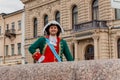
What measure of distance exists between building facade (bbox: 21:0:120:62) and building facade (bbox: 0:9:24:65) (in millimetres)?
6443

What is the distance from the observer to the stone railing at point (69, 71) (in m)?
3.54

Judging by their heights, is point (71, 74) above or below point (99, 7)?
below

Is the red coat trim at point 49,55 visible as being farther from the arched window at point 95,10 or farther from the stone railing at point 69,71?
the arched window at point 95,10

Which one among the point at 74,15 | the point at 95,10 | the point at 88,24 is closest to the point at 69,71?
the point at 88,24

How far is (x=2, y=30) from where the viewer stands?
5294 centimetres

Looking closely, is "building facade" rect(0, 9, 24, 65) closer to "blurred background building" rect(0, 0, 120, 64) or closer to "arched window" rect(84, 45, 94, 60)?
"blurred background building" rect(0, 0, 120, 64)

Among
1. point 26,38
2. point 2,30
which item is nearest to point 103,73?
point 26,38

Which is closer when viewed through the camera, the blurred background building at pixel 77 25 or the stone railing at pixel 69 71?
the stone railing at pixel 69 71

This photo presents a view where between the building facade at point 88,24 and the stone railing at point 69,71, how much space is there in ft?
86.0

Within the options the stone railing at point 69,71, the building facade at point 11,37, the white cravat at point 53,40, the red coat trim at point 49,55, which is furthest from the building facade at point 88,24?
the stone railing at point 69,71

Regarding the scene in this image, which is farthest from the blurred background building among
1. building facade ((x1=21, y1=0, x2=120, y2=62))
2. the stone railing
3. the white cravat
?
the stone railing

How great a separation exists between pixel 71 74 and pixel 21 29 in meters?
43.8

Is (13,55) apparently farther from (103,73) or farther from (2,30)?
(103,73)

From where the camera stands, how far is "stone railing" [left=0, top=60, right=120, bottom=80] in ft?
11.6
